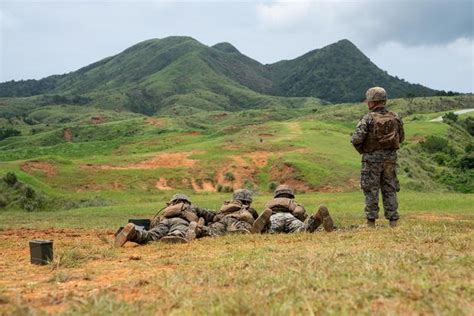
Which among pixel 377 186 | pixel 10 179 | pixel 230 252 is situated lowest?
pixel 230 252

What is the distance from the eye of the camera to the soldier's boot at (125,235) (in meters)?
9.66

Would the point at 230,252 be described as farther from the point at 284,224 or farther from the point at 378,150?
the point at 378,150

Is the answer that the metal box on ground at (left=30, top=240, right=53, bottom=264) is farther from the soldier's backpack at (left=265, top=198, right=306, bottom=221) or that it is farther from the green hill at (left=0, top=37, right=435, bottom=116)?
the green hill at (left=0, top=37, right=435, bottom=116)

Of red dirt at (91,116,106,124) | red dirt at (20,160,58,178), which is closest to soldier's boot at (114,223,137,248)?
red dirt at (20,160,58,178)

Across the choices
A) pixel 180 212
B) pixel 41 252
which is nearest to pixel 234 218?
pixel 180 212

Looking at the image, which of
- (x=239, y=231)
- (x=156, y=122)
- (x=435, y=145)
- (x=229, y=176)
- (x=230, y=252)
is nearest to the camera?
(x=230, y=252)

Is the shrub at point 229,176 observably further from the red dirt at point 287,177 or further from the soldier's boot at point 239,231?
the soldier's boot at point 239,231

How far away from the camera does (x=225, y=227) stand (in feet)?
37.5

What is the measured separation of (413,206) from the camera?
19906 mm

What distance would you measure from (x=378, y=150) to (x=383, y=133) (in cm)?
37

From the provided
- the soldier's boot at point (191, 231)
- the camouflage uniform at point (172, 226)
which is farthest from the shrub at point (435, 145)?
the soldier's boot at point (191, 231)

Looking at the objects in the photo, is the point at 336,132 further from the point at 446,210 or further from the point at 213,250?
the point at 213,250

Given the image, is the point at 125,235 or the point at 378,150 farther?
the point at 378,150

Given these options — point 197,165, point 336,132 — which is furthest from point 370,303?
point 336,132
